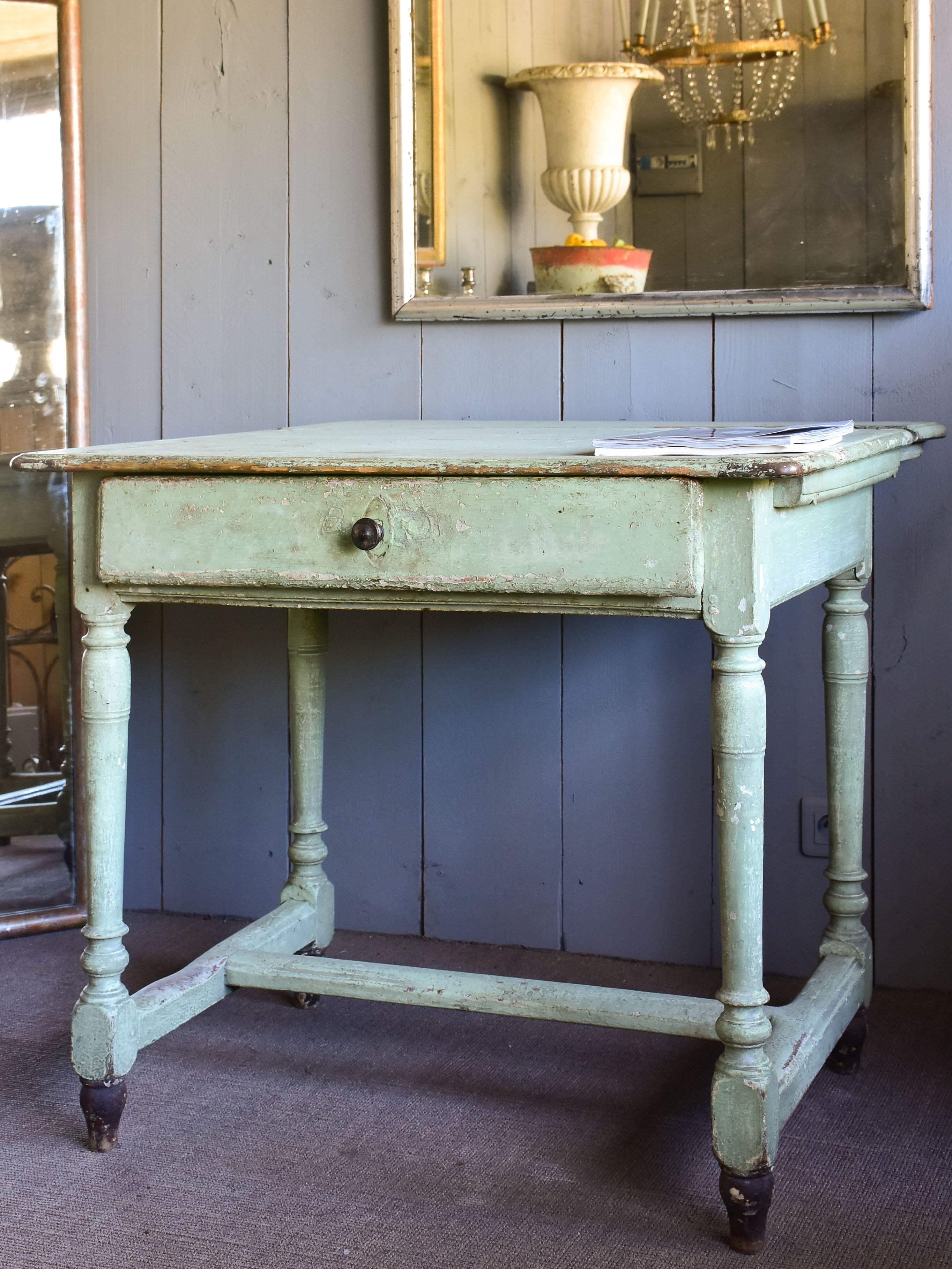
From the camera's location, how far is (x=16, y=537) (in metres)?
2.29

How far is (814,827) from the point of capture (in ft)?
6.77

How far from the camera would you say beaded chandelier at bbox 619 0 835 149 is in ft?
6.30

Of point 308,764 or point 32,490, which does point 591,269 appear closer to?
point 308,764

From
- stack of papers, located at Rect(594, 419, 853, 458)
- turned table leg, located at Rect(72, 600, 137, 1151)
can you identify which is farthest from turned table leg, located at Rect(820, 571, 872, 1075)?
turned table leg, located at Rect(72, 600, 137, 1151)

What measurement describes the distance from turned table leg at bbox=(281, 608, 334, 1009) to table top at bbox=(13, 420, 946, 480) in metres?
0.33

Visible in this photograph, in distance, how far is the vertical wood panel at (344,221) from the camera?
2.15 m

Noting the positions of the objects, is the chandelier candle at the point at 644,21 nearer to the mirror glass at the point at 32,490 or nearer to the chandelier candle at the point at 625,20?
the chandelier candle at the point at 625,20

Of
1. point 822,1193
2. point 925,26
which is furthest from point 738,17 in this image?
point 822,1193

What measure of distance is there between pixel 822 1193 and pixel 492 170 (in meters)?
1.42

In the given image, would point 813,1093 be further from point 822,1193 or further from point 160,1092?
point 160,1092

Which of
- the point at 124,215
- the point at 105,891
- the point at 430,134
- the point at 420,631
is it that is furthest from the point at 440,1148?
the point at 124,215

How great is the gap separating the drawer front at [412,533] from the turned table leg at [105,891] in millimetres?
101

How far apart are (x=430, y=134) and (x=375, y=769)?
982 mm

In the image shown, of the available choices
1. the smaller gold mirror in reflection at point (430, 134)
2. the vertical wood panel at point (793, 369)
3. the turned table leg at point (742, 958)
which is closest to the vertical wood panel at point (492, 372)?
the smaller gold mirror in reflection at point (430, 134)
